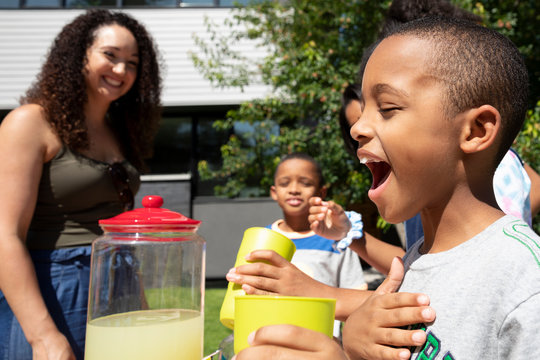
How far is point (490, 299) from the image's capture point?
880 mm

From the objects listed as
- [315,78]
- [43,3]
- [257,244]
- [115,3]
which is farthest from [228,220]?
[257,244]

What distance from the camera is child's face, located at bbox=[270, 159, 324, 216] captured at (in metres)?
3.71

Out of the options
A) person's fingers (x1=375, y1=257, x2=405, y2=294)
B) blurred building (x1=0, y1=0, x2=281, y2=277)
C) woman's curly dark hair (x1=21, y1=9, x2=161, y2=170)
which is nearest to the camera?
person's fingers (x1=375, y1=257, x2=405, y2=294)

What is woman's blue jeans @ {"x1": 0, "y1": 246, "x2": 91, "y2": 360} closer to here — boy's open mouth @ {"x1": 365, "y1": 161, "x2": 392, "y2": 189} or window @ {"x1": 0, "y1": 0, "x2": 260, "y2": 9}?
boy's open mouth @ {"x1": 365, "y1": 161, "x2": 392, "y2": 189}

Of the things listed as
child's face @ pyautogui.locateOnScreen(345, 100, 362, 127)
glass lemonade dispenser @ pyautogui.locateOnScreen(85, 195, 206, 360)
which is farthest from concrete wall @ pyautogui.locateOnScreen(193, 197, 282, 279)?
glass lemonade dispenser @ pyautogui.locateOnScreen(85, 195, 206, 360)

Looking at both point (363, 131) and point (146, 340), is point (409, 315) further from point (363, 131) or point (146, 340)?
point (146, 340)

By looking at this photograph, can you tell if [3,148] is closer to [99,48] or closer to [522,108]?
[99,48]

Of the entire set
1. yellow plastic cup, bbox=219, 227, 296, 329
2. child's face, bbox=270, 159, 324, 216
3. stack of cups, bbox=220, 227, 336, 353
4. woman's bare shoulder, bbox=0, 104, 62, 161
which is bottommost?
child's face, bbox=270, 159, 324, 216

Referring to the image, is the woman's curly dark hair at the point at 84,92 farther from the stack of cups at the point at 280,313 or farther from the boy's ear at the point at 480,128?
the boy's ear at the point at 480,128

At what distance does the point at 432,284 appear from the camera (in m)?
1.01

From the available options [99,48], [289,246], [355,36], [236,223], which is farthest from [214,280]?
[289,246]

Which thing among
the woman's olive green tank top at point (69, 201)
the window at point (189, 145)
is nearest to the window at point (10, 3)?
the window at point (189, 145)

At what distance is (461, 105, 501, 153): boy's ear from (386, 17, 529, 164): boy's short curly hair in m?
0.02

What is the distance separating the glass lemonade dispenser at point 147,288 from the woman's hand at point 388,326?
443 millimetres
